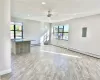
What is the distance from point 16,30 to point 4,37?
5.47 metres

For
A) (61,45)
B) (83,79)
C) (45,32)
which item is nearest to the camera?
(83,79)

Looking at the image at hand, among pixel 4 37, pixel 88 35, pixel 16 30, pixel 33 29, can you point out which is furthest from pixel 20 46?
pixel 88 35

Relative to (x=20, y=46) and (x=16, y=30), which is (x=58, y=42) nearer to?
(x=16, y=30)

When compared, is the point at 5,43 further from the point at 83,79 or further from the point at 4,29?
the point at 83,79

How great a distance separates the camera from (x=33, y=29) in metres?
9.32

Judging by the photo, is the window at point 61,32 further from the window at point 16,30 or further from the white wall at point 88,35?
the window at point 16,30

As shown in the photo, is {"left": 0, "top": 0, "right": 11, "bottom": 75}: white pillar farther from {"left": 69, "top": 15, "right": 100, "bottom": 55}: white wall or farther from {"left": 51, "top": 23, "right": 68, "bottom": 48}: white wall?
{"left": 51, "top": 23, "right": 68, "bottom": 48}: white wall

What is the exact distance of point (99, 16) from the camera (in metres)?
5.27

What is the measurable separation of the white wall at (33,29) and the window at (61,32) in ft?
4.27

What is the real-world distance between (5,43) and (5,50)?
0.75 ft

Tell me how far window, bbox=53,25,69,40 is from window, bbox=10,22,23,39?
11.9 feet

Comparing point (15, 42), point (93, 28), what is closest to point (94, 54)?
point (93, 28)

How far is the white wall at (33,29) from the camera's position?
8670 mm

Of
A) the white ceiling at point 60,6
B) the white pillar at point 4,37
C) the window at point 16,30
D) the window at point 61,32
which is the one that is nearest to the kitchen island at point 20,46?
the white ceiling at point 60,6
